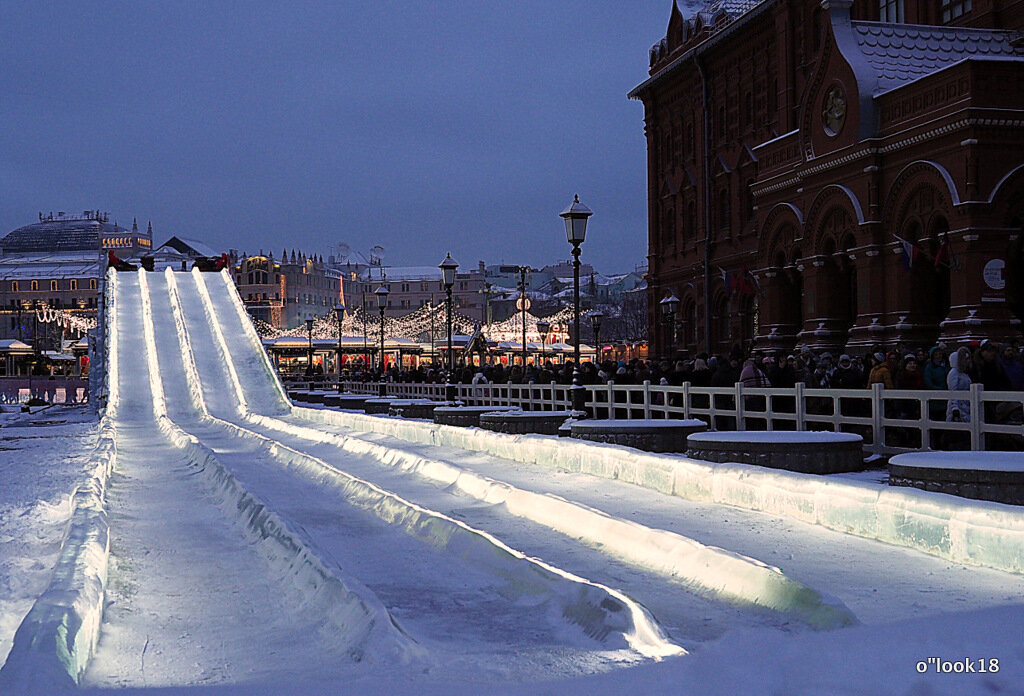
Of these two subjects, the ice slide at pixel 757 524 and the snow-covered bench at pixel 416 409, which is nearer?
the ice slide at pixel 757 524


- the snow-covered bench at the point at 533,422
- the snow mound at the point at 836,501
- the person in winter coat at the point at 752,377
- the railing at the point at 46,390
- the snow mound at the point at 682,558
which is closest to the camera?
the snow mound at the point at 682,558

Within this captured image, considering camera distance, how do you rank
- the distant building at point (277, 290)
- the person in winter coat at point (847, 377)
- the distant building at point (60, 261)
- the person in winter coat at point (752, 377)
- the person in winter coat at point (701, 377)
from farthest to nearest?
the distant building at point (60, 261)
the distant building at point (277, 290)
the person in winter coat at point (701, 377)
the person in winter coat at point (752, 377)
the person in winter coat at point (847, 377)

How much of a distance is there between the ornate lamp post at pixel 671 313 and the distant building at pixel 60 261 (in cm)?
8930

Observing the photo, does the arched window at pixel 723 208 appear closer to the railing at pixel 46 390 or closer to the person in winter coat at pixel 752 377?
the person in winter coat at pixel 752 377

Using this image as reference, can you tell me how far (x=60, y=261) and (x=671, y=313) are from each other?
12844cm

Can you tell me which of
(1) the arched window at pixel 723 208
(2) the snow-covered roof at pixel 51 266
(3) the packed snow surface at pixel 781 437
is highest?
(2) the snow-covered roof at pixel 51 266

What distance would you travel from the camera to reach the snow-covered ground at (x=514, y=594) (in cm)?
452

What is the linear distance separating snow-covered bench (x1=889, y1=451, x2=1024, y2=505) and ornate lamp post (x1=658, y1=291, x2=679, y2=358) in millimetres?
32301

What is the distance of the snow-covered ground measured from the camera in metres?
4.52

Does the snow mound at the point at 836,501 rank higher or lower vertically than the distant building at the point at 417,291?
lower

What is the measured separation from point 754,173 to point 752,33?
17.3 ft

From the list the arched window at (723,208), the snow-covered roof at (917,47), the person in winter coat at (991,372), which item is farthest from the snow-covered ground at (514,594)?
the arched window at (723,208)

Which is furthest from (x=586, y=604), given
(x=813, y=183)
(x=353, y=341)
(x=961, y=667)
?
(x=353, y=341)

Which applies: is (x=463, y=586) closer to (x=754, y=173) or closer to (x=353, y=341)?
(x=754, y=173)
